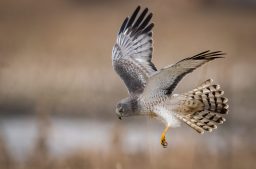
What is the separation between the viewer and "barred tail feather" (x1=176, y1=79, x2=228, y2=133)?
11.1 metres

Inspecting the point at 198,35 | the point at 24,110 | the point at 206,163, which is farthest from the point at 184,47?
the point at 206,163

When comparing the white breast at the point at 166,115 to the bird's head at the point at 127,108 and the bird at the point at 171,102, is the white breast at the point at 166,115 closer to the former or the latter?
the bird at the point at 171,102

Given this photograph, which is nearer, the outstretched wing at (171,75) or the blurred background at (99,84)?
the outstretched wing at (171,75)

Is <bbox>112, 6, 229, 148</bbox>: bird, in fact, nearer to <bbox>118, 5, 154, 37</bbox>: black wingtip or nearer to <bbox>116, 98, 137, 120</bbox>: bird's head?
<bbox>116, 98, 137, 120</bbox>: bird's head

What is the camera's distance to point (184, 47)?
21094 millimetres

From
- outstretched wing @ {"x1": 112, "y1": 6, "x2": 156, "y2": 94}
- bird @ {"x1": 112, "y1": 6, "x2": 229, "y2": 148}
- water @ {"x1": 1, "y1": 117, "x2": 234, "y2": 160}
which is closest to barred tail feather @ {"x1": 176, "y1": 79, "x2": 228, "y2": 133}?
bird @ {"x1": 112, "y1": 6, "x2": 229, "y2": 148}

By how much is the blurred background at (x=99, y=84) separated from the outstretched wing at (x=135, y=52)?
1.18 feet

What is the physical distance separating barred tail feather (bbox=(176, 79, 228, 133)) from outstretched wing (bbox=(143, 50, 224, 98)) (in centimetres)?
22

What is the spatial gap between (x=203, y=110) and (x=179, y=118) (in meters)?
0.22

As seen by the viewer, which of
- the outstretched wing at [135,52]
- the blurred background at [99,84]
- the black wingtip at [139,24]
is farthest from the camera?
the blurred background at [99,84]

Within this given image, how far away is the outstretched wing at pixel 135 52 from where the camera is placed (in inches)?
458

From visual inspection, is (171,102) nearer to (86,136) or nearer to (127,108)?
(127,108)

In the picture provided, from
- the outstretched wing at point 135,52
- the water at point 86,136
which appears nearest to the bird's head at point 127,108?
the outstretched wing at point 135,52

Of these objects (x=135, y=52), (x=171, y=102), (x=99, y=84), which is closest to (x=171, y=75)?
(x=171, y=102)
